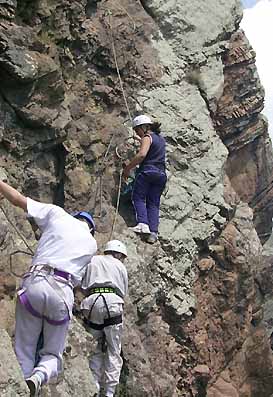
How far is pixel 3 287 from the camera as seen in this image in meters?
9.70

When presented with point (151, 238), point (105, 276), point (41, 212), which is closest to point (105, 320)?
point (105, 276)

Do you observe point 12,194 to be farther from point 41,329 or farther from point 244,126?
point 244,126

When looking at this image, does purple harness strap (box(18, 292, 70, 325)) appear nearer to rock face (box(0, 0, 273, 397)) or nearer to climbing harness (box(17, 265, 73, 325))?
climbing harness (box(17, 265, 73, 325))

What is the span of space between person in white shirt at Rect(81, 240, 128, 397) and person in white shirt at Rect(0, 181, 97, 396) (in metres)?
1.82

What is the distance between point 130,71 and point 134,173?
2.82m

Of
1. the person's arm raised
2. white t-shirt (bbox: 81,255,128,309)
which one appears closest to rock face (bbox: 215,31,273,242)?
white t-shirt (bbox: 81,255,128,309)

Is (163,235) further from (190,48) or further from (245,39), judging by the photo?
(245,39)

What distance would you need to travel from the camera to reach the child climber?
42.4 ft

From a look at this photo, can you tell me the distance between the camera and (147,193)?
13.2 meters

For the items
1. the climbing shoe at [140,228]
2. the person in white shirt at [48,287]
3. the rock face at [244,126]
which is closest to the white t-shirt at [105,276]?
the person in white shirt at [48,287]

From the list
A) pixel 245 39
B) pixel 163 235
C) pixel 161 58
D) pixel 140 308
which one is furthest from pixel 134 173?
pixel 245 39

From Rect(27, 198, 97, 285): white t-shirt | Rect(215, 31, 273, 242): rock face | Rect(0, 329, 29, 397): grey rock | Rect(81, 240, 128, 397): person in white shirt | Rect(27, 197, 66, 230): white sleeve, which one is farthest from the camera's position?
Rect(215, 31, 273, 242): rock face

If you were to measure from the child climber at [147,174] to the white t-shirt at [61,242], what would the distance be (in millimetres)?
5021

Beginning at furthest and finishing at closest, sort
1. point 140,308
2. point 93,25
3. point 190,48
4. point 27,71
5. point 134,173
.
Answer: point 190,48, point 93,25, point 134,173, point 140,308, point 27,71
